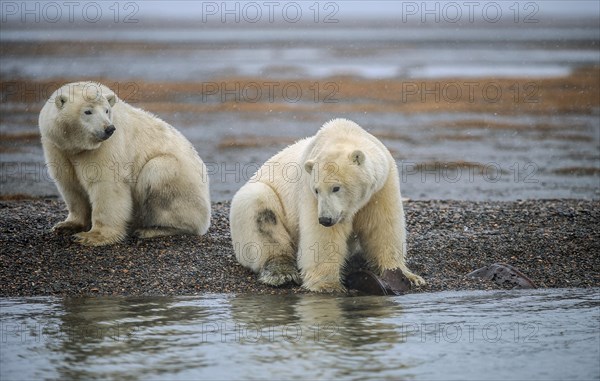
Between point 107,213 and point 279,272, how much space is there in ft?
6.86

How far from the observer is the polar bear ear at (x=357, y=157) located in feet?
24.5

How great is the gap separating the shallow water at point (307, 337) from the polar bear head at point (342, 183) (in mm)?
757

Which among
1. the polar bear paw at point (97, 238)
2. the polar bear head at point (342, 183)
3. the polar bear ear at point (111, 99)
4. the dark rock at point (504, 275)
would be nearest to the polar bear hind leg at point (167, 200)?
the polar bear paw at point (97, 238)

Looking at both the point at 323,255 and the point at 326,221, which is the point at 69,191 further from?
the point at 326,221

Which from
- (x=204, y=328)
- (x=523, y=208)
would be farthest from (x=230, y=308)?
(x=523, y=208)

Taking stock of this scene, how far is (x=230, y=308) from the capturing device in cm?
747

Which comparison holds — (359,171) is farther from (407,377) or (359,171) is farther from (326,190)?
(407,377)

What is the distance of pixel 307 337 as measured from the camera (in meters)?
6.62

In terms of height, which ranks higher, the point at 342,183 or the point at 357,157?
the point at 357,157

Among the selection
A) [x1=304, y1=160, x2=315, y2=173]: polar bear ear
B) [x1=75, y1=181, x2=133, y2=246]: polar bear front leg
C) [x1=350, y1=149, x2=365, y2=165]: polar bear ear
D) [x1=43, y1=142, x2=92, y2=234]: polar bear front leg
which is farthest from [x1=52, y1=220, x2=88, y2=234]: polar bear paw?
[x1=350, y1=149, x2=365, y2=165]: polar bear ear

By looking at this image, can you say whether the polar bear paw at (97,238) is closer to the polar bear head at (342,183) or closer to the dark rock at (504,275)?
the polar bear head at (342,183)

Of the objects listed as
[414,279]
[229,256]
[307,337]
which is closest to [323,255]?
[414,279]

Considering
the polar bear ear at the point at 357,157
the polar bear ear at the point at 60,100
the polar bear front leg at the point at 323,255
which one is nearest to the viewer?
the polar bear ear at the point at 357,157

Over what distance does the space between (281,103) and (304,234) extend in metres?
18.9
